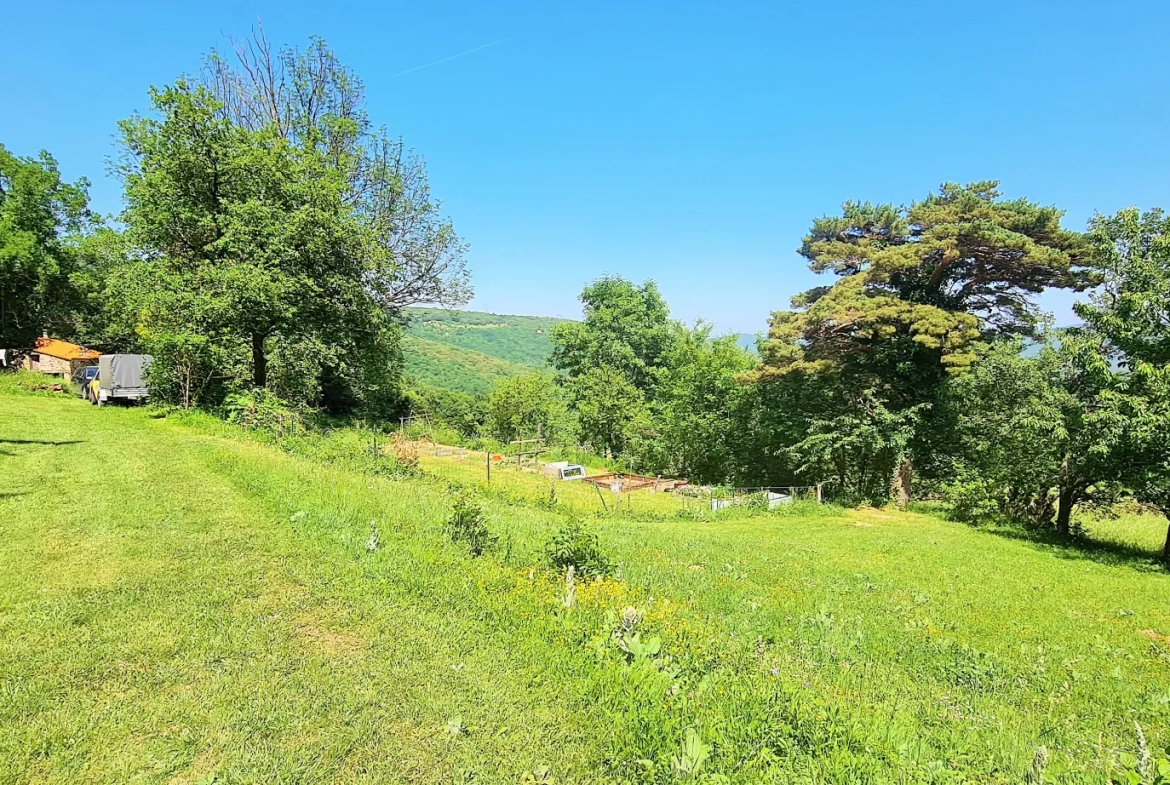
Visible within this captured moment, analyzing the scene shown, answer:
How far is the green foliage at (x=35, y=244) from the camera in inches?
1171

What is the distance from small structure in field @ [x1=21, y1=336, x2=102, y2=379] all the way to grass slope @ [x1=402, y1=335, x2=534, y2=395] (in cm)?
4165

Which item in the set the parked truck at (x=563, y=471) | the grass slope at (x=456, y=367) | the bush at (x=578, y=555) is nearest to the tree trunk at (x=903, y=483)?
the parked truck at (x=563, y=471)

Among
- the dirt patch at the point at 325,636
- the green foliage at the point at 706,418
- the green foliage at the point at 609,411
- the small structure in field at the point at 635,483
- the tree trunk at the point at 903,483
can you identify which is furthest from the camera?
the green foliage at the point at 609,411

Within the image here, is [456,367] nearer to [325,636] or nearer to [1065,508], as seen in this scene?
[1065,508]

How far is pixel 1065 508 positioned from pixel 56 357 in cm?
5258

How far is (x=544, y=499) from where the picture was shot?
16250 millimetres

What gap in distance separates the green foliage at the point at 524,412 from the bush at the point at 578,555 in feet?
104

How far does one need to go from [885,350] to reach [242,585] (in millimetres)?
22038

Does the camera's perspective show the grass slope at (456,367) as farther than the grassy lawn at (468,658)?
Yes

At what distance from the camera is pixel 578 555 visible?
708cm

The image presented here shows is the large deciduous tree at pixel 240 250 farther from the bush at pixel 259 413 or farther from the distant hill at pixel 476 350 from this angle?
the distant hill at pixel 476 350

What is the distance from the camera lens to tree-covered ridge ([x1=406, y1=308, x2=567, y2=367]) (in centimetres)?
12062

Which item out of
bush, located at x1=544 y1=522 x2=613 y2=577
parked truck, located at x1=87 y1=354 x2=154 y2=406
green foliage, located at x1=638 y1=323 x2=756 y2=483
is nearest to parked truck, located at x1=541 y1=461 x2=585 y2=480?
green foliage, located at x1=638 y1=323 x2=756 y2=483

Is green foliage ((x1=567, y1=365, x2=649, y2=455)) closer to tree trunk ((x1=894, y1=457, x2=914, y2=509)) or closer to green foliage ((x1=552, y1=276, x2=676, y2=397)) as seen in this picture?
green foliage ((x1=552, y1=276, x2=676, y2=397))
